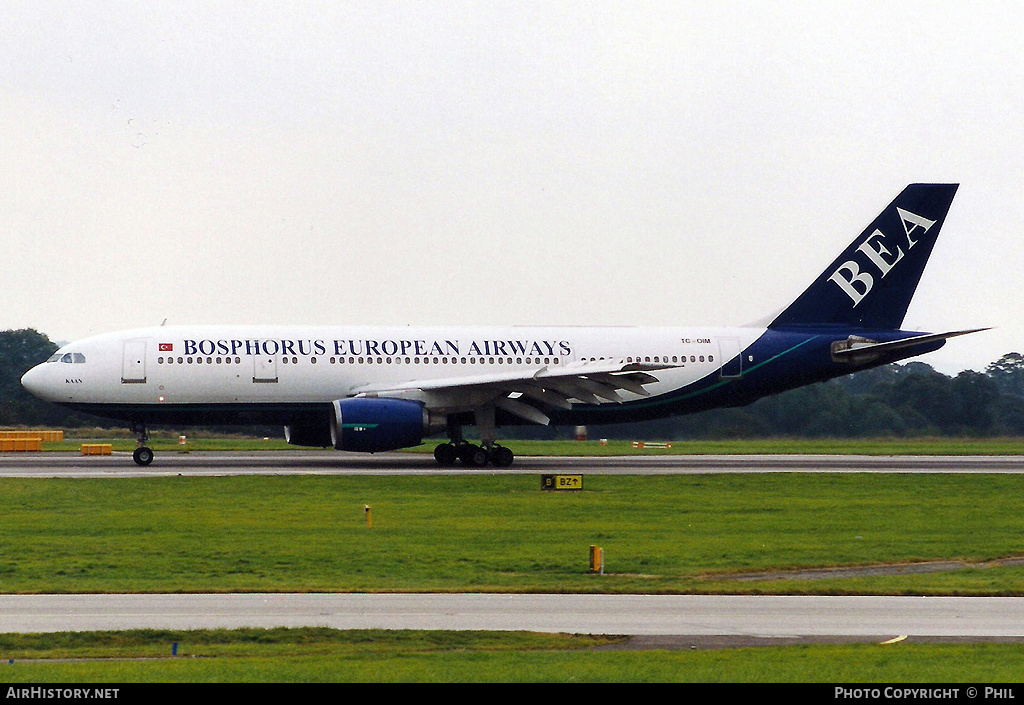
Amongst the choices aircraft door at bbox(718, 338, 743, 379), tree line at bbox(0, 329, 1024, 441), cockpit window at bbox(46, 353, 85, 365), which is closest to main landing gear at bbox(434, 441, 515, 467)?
aircraft door at bbox(718, 338, 743, 379)

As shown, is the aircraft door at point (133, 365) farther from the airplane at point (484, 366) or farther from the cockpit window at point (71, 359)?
the cockpit window at point (71, 359)

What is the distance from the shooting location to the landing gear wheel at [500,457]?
142ft

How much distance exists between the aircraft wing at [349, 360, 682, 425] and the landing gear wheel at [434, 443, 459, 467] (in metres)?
1.53

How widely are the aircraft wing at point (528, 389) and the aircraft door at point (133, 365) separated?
690 centimetres

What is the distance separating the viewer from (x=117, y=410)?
137 ft

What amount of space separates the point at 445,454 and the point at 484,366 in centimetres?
348

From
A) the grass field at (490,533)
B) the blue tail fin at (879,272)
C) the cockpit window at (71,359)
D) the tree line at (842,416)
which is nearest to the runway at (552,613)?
the grass field at (490,533)

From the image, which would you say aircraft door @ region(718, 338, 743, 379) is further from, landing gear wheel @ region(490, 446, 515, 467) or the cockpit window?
the cockpit window

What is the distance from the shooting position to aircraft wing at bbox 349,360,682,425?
41.6 meters

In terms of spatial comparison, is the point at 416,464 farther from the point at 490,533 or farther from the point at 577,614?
the point at 577,614

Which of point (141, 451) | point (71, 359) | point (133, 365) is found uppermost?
point (71, 359)

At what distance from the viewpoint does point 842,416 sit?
6606cm

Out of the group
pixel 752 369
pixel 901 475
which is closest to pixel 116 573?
pixel 901 475

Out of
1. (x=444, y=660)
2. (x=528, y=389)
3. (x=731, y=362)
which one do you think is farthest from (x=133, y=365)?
(x=444, y=660)
